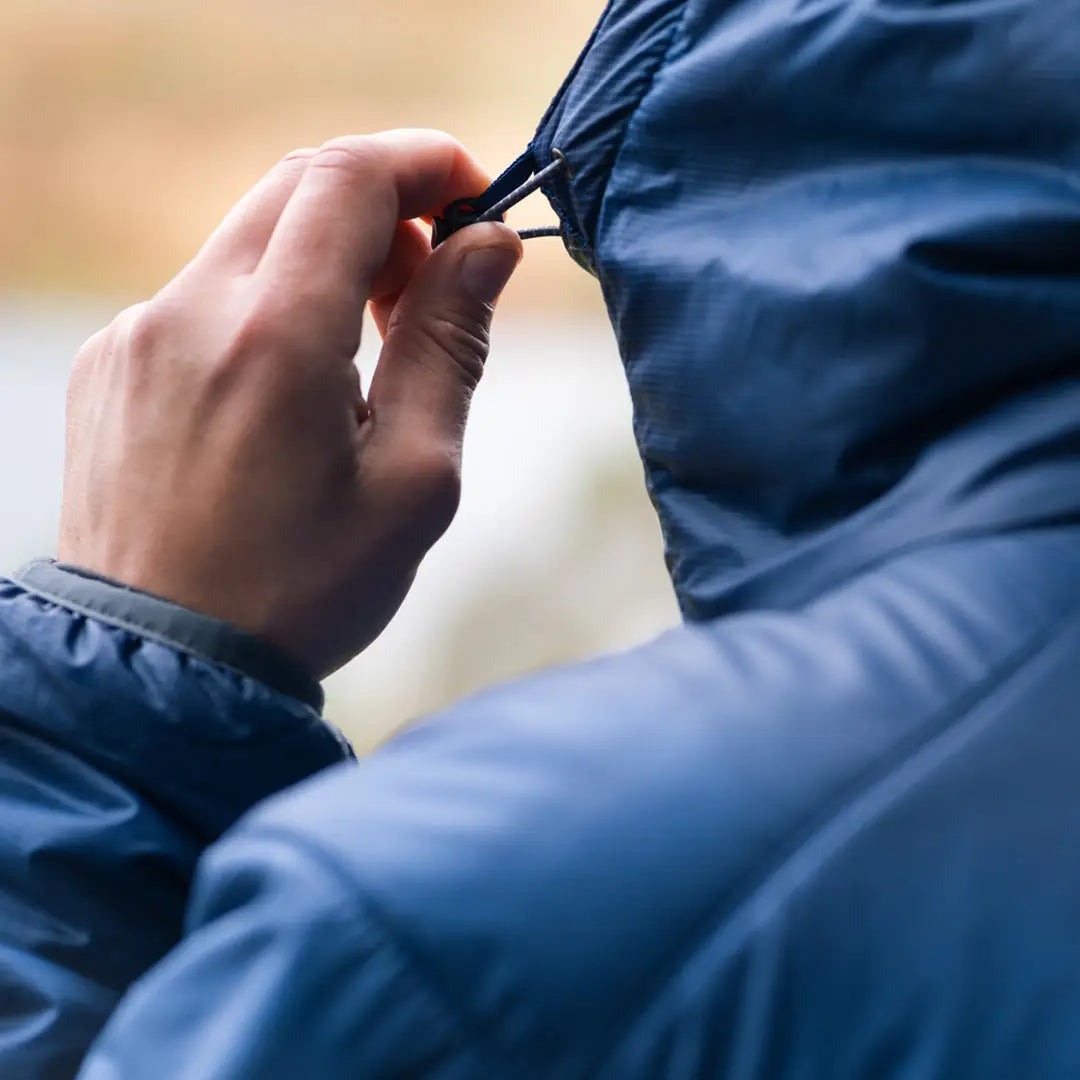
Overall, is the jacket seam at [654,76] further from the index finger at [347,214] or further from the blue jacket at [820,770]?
the index finger at [347,214]

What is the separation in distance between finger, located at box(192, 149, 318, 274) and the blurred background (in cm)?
48

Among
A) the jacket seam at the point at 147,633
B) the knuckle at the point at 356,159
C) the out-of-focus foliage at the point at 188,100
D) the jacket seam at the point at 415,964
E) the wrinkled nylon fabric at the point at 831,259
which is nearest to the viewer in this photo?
the jacket seam at the point at 415,964

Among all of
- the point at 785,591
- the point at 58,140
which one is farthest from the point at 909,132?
the point at 58,140

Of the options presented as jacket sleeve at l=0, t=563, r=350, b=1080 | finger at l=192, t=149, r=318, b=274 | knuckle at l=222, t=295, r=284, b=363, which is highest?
finger at l=192, t=149, r=318, b=274

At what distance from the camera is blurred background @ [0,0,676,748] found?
115 cm

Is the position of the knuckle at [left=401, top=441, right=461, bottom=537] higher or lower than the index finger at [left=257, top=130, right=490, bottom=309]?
lower

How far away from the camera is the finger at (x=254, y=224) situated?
0.65 m

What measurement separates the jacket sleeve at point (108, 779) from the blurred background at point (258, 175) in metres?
0.60

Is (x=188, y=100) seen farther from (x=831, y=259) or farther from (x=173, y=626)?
(x=831, y=259)

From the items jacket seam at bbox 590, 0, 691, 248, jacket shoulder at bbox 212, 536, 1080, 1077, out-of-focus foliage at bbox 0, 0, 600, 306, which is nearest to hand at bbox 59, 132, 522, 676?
jacket seam at bbox 590, 0, 691, 248

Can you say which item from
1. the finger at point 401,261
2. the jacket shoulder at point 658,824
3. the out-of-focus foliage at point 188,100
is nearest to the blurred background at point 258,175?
the out-of-focus foliage at point 188,100

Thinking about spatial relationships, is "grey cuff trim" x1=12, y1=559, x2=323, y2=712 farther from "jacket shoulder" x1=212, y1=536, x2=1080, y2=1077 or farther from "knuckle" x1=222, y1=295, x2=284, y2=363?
"jacket shoulder" x1=212, y1=536, x2=1080, y2=1077

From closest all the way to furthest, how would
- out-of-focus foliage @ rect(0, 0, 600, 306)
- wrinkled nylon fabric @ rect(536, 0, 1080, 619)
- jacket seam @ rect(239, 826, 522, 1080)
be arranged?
jacket seam @ rect(239, 826, 522, 1080) → wrinkled nylon fabric @ rect(536, 0, 1080, 619) → out-of-focus foliage @ rect(0, 0, 600, 306)

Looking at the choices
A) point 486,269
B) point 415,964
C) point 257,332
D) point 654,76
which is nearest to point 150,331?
point 257,332
